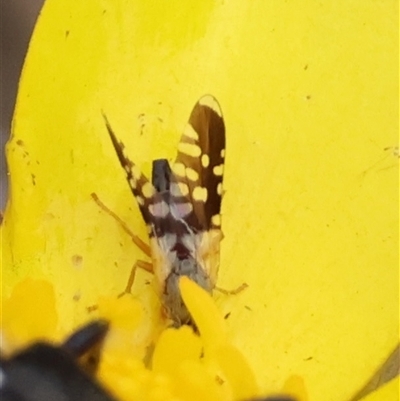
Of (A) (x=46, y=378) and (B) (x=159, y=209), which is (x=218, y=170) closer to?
(B) (x=159, y=209)

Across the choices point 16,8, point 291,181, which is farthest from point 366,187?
point 16,8

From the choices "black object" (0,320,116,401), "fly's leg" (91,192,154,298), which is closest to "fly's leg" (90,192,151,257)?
"fly's leg" (91,192,154,298)

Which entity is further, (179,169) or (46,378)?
(179,169)

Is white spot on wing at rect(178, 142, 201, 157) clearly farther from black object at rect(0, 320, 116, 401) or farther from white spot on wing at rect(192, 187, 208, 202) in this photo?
black object at rect(0, 320, 116, 401)

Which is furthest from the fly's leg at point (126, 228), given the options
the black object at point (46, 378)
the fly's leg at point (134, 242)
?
the black object at point (46, 378)

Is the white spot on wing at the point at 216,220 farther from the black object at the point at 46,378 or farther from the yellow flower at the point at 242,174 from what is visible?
the black object at the point at 46,378

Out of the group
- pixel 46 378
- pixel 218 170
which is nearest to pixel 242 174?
pixel 218 170
